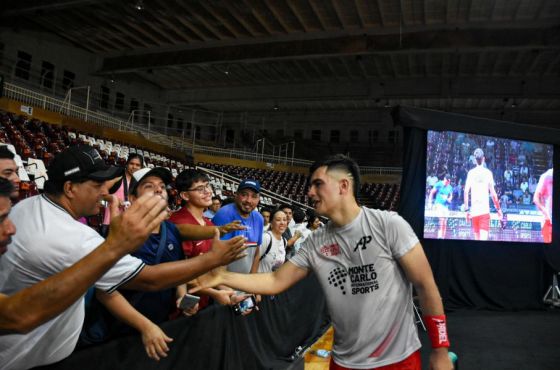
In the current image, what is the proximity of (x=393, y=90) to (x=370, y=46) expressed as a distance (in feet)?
20.6

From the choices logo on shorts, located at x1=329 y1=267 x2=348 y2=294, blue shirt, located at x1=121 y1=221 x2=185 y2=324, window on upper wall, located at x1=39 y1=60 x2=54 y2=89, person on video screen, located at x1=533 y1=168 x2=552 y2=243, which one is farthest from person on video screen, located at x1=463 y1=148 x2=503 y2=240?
window on upper wall, located at x1=39 y1=60 x2=54 y2=89

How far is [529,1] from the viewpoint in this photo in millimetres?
12516

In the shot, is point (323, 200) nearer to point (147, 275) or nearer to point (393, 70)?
point (147, 275)

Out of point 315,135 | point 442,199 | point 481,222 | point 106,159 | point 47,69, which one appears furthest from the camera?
Answer: point 315,135

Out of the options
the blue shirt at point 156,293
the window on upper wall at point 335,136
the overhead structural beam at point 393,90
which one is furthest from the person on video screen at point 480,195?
the window on upper wall at point 335,136

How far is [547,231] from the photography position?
7762mm

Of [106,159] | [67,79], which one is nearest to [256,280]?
[106,159]

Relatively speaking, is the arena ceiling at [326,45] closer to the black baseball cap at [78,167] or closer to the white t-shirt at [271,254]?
the white t-shirt at [271,254]

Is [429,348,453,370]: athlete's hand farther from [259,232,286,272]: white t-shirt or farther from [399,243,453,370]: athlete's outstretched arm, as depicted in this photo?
[259,232,286,272]: white t-shirt

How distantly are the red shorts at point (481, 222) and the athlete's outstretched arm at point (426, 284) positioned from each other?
19.5ft

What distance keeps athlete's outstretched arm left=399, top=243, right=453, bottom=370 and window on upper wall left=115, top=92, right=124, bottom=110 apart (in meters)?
25.0

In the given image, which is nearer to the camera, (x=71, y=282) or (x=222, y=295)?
(x=71, y=282)

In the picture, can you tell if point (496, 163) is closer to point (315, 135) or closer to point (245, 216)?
point (245, 216)

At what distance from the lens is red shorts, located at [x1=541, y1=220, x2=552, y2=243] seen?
773cm
